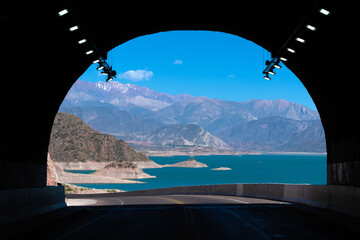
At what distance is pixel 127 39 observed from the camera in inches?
908

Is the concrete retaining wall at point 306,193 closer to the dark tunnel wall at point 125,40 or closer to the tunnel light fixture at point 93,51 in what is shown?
the dark tunnel wall at point 125,40

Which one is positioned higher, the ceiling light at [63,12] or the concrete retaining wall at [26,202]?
the ceiling light at [63,12]

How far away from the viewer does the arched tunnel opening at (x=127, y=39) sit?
14.9 m

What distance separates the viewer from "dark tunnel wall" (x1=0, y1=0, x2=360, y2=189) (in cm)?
1478

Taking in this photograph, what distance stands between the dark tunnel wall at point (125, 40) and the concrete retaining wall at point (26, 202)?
53cm

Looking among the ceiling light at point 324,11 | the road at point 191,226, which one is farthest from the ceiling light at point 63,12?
the ceiling light at point 324,11

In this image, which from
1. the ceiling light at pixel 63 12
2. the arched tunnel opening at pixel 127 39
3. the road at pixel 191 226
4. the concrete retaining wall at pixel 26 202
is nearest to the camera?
the road at pixel 191 226

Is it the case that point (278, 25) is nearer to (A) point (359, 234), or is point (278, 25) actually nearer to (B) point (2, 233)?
(A) point (359, 234)

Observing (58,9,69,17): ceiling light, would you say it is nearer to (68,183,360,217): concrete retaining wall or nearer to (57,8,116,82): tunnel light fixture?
(57,8,116,82): tunnel light fixture

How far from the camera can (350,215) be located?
1903cm

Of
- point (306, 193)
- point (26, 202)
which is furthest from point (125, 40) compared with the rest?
point (306, 193)

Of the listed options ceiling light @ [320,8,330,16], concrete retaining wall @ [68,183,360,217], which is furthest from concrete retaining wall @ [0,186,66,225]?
concrete retaining wall @ [68,183,360,217]

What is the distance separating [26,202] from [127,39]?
890 cm

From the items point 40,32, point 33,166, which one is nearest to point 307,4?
point 40,32
